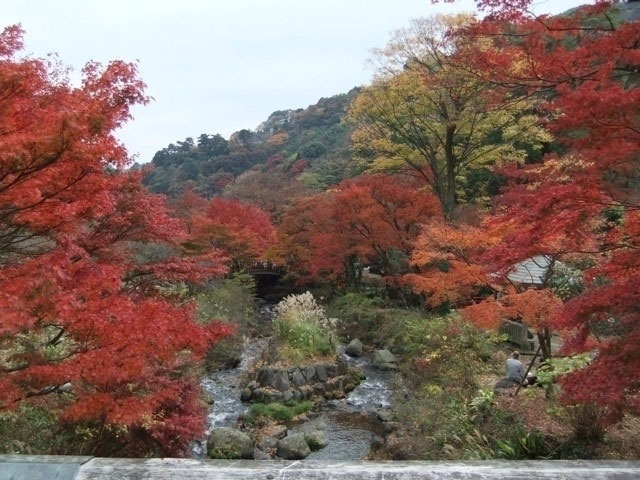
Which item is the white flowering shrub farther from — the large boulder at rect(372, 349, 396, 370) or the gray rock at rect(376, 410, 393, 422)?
the gray rock at rect(376, 410, 393, 422)

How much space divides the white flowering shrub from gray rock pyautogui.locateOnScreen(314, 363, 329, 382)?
641 millimetres

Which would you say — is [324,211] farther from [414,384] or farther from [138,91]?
[138,91]

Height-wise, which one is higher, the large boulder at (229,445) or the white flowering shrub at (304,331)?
the white flowering shrub at (304,331)

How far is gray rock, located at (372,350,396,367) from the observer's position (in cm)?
1667

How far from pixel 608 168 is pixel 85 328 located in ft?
16.1

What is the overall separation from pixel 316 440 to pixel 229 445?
1882 millimetres

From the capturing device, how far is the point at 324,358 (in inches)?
606

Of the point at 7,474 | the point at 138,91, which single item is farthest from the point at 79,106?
the point at 7,474

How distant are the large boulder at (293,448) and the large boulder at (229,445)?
63 centimetres

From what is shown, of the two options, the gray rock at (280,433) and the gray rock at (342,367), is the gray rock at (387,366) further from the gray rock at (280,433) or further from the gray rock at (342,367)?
the gray rock at (280,433)

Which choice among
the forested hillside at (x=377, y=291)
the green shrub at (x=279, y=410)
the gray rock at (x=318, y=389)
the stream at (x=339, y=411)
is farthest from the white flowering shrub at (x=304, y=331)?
the green shrub at (x=279, y=410)

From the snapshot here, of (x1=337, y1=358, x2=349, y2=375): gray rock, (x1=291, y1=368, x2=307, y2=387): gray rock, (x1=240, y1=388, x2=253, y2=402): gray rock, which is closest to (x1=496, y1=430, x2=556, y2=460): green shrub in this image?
(x1=291, y1=368, x2=307, y2=387): gray rock

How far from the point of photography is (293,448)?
1023cm

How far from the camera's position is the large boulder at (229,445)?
975 cm
